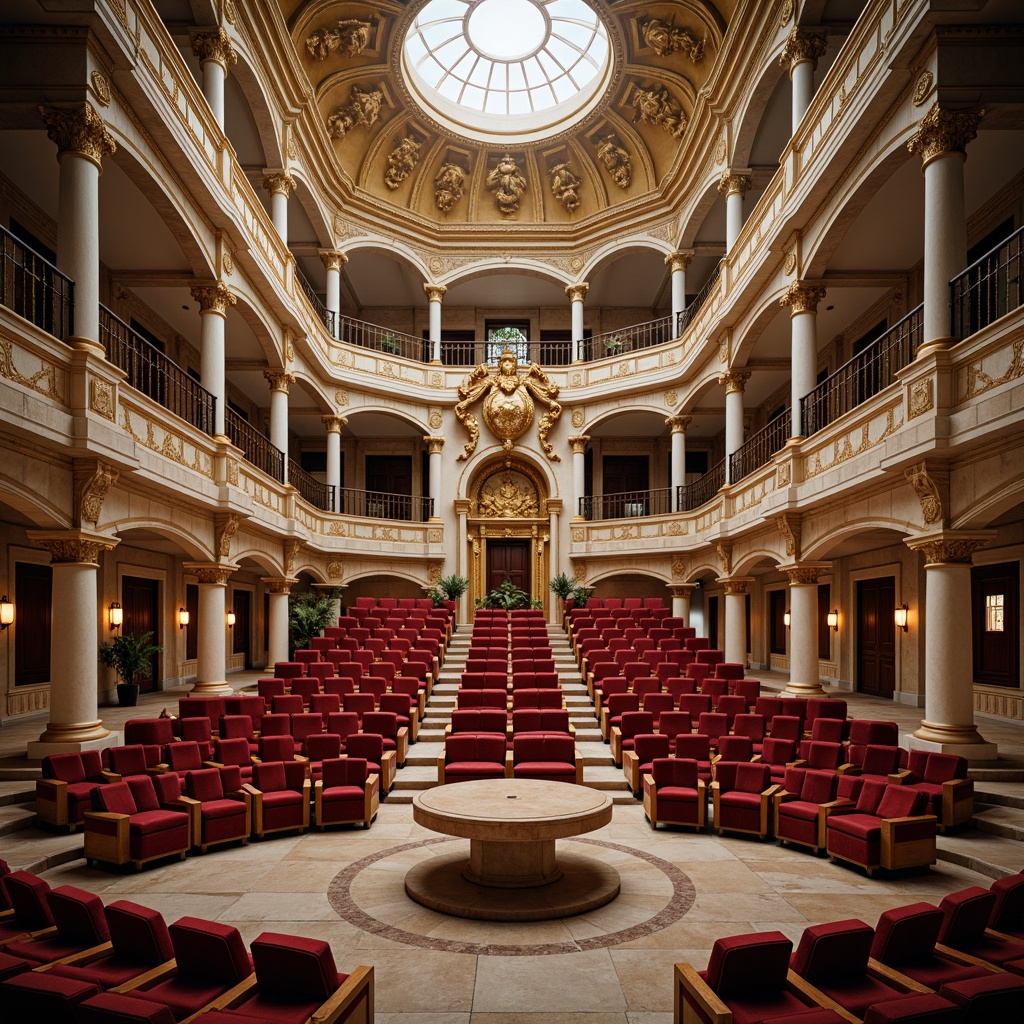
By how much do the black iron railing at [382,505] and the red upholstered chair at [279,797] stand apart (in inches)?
681

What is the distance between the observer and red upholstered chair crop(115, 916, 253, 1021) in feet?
13.3

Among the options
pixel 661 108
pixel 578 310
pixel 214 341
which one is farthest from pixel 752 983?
pixel 661 108

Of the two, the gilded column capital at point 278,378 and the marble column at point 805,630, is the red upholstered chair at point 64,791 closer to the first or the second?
the marble column at point 805,630

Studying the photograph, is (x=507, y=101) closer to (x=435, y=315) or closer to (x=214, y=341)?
(x=435, y=315)

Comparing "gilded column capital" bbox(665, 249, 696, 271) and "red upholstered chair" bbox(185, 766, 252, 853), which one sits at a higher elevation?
"gilded column capital" bbox(665, 249, 696, 271)

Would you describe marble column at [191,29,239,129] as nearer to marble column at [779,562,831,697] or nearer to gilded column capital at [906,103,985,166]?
gilded column capital at [906,103,985,166]

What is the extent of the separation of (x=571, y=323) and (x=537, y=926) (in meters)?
23.4

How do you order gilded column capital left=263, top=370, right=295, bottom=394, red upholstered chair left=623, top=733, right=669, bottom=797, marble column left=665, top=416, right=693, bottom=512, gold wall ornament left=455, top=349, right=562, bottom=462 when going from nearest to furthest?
red upholstered chair left=623, top=733, right=669, bottom=797, gilded column capital left=263, top=370, right=295, bottom=394, marble column left=665, top=416, right=693, bottom=512, gold wall ornament left=455, top=349, right=562, bottom=462

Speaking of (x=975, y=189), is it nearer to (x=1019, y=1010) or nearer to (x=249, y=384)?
(x=1019, y=1010)

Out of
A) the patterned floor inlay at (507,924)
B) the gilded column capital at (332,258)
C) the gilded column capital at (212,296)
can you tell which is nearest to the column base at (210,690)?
the gilded column capital at (212,296)

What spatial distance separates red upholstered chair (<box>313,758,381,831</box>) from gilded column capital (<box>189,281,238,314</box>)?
8866 millimetres

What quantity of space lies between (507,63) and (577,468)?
12.7 m

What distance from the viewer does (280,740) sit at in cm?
946

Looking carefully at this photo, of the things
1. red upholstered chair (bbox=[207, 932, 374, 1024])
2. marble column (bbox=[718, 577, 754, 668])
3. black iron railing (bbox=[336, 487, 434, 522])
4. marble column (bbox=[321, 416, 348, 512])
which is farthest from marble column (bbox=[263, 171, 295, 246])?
red upholstered chair (bbox=[207, 932, 374, 1024])
